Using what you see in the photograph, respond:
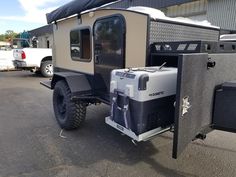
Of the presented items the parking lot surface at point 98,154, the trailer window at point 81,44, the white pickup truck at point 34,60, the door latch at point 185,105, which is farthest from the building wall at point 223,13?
the door latch at point 185,105

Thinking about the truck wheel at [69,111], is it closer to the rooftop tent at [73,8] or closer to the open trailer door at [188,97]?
the rooftop tent at [73,8]

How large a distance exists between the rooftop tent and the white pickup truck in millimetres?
6014

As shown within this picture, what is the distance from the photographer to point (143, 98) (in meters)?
2.29

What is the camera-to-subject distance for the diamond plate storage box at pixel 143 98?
7.57 feet

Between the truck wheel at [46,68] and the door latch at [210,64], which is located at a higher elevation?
the door latch at [210,64]

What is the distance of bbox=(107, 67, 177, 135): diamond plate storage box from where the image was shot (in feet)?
7.57

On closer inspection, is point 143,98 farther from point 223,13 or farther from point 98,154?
point 223,13

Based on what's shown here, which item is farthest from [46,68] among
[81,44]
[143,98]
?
[143,98]

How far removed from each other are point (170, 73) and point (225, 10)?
28.5ft

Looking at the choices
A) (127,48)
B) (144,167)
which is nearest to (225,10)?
(127,48)

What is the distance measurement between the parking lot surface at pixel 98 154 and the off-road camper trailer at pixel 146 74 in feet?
1.61

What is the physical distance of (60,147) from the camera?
3.66 meters

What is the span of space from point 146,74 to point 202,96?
1.99 feet

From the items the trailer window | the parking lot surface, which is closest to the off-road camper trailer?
the trailer window
